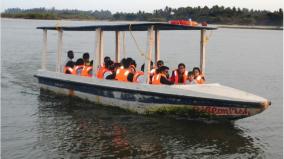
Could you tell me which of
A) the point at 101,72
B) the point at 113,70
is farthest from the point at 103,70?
the point at 113,70

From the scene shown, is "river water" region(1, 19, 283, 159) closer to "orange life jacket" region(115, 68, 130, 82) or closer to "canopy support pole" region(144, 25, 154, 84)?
"orange life jacket" region(115, 68, 130, 82)

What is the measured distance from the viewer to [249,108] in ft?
36.6

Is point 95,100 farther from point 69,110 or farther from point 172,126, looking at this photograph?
point 172,126

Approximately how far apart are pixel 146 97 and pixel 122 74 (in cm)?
124

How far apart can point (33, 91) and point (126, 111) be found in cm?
515

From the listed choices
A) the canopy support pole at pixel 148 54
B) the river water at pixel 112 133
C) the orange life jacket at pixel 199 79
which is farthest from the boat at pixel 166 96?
the orange life jacket at pixel 199 79

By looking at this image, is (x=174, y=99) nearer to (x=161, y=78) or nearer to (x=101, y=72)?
(x=161, y=78)

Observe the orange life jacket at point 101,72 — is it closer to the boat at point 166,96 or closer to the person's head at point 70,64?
the boat at point 166,96

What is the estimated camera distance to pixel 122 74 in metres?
13.5

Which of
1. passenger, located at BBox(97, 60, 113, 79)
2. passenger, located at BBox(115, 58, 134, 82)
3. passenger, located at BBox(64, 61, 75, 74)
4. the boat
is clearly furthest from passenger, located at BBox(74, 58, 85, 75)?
passenger, located at BBox(115, 58, 134, 82)

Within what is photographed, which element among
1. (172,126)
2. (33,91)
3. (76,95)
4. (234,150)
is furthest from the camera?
(33,91)

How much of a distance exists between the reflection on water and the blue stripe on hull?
49 centimetres

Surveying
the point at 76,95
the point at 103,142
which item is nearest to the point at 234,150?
the point at 103,142

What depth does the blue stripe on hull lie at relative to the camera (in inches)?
447
